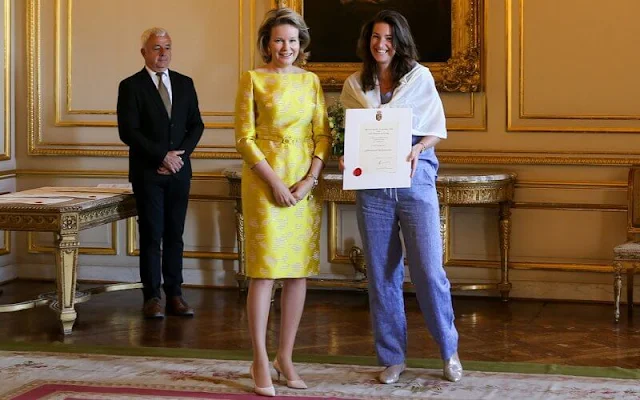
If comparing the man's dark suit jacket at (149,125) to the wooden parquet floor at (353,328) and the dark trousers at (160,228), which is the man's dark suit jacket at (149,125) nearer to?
the dark trousers at (160,228)

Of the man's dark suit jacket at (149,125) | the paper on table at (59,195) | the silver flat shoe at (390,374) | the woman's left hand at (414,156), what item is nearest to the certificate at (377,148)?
the woman's left hand at (414,156)

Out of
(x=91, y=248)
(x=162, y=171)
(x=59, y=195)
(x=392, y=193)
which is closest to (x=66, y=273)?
(x=59, y=195)

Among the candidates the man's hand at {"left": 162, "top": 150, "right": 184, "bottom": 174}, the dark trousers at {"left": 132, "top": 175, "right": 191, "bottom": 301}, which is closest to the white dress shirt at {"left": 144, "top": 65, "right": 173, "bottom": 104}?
the man's hand at {"left": 162, "top": 150, "right": 184, "bottom": 174}

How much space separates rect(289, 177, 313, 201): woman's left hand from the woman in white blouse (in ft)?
0.79

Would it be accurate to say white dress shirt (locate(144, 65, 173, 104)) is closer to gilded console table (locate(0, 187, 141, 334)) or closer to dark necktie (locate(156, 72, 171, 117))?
dark necktie (locate(156, 72, 171, 117))

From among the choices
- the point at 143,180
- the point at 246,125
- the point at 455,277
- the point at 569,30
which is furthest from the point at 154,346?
the point at 569,30

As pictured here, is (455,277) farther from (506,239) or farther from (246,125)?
(246,125)

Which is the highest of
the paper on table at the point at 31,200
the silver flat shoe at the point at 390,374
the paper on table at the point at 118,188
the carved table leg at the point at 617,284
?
the paper on table at the point at 118,188

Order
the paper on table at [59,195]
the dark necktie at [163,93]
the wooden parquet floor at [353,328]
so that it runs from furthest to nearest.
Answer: the dark necktie at [163,93], the paper on table at [59,195], the wooden parquet floor at [353,328]

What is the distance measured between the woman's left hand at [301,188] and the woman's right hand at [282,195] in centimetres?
2

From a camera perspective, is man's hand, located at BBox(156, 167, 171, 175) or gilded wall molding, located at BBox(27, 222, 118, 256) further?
gilded wall molding, located at BBox(27, 222, 118, 256)

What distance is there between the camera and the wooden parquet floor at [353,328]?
207 inches

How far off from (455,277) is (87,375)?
2847 mm

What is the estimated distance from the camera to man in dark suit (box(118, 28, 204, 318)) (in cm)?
615
